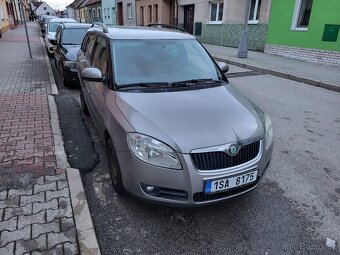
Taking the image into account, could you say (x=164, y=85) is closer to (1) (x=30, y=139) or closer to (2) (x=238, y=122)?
(2) (x=238, y=122)

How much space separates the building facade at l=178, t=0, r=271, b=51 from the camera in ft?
47.2

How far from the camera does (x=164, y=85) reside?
3.31 meters

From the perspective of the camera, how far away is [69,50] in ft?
25.6

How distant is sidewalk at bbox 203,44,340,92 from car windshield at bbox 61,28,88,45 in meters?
6.12

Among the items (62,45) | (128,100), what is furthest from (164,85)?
(62,45)

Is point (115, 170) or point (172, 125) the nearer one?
point (172, 125)

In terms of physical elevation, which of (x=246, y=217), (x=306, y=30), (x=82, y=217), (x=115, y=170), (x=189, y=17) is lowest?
(x=246, y=217)

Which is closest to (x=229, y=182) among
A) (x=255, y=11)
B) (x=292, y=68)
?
(x=292, y=68)

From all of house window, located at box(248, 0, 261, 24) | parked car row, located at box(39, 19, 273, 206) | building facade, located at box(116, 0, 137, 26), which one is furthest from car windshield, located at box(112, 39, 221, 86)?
building facade, located at box(116, 0, 137, 26)

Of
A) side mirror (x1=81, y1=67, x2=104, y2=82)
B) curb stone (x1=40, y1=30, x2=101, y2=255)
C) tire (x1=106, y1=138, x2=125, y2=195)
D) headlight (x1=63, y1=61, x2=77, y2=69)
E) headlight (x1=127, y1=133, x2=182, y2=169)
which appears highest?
side mirror (x1=81, y1=67, x2=104, y2=82)

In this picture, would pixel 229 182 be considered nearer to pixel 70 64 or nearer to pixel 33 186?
pixel 33 186

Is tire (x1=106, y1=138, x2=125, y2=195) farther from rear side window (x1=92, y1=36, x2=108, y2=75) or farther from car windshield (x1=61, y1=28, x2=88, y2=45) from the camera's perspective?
car windshield (x1=61, y1=28, x2=88, y2=45)

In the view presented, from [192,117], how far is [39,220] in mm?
1706

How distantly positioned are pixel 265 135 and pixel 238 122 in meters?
0.33
